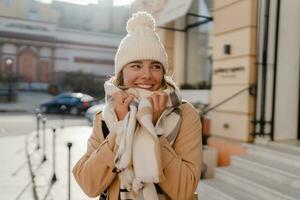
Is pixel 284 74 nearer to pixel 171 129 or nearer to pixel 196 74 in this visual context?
pixel 196 74

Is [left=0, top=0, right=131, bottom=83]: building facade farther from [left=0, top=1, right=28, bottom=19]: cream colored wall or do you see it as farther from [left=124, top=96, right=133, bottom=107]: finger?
[left=124, top=96, right=133, bottom=107]: finger

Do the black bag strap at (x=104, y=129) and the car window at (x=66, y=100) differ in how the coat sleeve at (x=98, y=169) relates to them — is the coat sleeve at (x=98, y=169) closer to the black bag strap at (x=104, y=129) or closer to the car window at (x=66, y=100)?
the black bag strap at (x=104, y=129)

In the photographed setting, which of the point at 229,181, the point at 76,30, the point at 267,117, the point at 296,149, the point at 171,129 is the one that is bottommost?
the point at 229,181

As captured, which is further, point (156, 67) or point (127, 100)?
point (156, 67)

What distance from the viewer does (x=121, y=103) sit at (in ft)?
4.73

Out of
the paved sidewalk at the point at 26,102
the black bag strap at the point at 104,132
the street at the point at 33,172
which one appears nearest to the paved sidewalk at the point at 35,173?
the street at the point at 33,172

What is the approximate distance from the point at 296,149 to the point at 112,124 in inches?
156

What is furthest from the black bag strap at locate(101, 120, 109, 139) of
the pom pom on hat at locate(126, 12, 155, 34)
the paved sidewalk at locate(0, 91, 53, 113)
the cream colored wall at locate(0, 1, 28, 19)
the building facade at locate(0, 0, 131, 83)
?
the cream colored wall at locate(0, 1, 28, 19)

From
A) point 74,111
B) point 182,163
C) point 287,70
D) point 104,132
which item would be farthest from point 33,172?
point 74,111

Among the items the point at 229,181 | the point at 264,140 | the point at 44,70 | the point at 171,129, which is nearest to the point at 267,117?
the point at 264,140

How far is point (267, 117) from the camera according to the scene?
17.3 feet

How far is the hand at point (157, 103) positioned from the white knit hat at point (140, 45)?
0.66ft

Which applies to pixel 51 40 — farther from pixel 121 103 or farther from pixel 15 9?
pixel 121 103

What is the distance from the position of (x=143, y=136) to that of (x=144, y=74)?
1.00 ft
